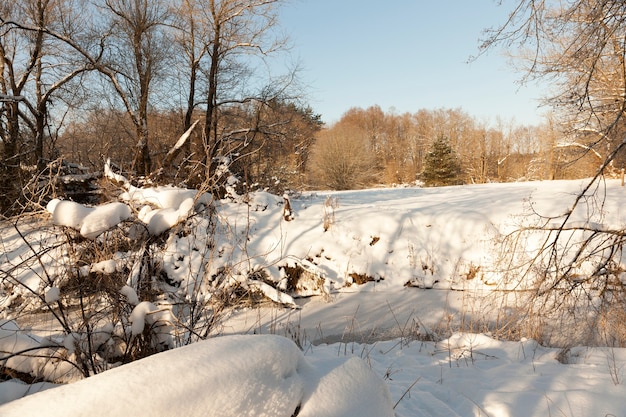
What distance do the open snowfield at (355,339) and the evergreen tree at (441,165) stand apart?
52.2 ft

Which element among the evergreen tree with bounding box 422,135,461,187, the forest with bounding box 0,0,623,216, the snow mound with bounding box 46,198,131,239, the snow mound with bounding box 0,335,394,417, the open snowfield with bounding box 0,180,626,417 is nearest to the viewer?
the snow mound with bounding box 0,335,394,417

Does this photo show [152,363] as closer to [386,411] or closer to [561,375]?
[386,411]

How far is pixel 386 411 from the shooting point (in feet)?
4.74

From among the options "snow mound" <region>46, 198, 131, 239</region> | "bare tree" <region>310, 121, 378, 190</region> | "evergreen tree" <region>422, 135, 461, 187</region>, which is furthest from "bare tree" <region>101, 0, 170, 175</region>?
"evergreen tree" <region>422, 135, 461, 187</region>

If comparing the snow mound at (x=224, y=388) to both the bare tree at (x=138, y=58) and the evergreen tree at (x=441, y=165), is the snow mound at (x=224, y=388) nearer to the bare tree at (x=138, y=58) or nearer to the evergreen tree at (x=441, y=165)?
the bare tree at (x=138, y=58)

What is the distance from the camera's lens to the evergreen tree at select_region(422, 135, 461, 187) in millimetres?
26406

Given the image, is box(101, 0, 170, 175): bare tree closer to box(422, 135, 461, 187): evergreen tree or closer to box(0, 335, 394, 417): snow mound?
box(0, 335, 394, 417): snow mound

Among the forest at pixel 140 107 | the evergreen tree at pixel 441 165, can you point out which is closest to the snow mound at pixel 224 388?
the forest at pixel 140 107

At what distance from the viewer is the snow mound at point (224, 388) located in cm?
105

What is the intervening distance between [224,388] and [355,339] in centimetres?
461

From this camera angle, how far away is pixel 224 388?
45.0 inches

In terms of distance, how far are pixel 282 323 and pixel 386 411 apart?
192 inches

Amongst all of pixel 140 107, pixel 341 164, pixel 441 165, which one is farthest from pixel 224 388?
pixel 441 165

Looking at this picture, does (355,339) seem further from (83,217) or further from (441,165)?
(441,165)
